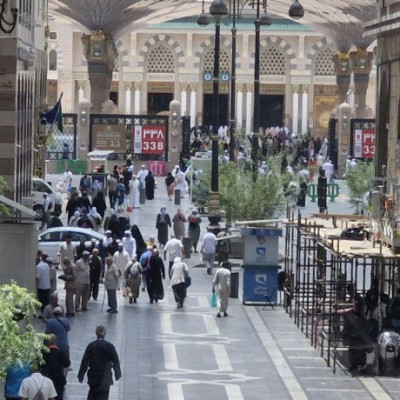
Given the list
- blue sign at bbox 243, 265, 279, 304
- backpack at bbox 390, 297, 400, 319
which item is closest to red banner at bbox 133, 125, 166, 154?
blue sign at bbox 243, 265, 279, 304

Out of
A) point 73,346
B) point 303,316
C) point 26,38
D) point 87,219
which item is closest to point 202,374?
point 73,346

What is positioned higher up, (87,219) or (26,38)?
(26,38)

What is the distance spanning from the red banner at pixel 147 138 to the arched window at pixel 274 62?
93.3ft

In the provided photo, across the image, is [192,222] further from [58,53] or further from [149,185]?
[58,53]

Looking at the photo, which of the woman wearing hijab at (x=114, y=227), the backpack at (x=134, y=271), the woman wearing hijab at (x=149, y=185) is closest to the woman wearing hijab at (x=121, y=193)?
the woman wearing hijab at (x=149, y=185)

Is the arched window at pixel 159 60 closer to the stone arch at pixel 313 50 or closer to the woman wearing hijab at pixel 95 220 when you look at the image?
the stone arch at pixel 313 50

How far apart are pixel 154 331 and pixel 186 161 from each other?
30.9 meters

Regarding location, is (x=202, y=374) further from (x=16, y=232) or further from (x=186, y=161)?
(x=186, y=161)

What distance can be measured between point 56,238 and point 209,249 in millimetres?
3235

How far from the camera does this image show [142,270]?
3064 cm

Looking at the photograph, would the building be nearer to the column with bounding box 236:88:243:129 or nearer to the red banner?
the red banner

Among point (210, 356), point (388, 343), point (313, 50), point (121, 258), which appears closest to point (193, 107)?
point (313, 50)

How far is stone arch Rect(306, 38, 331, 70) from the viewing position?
3425 inches

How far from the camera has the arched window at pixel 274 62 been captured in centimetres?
8769
